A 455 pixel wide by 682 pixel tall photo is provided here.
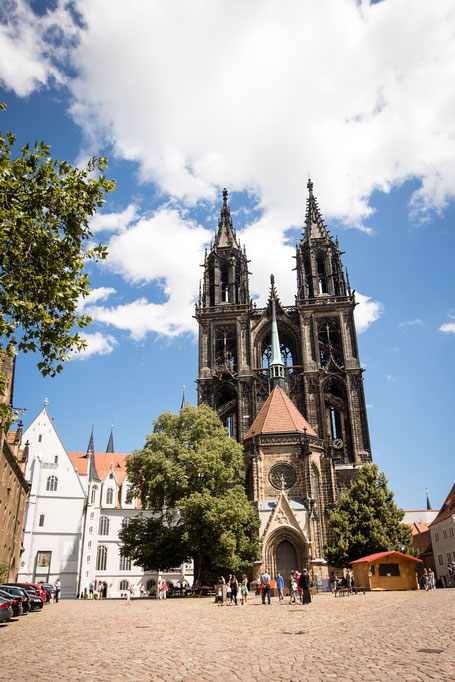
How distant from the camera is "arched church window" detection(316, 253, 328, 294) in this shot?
61.5 metres

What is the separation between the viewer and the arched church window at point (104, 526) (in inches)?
2058

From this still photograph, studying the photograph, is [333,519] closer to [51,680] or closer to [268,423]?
[268,423]

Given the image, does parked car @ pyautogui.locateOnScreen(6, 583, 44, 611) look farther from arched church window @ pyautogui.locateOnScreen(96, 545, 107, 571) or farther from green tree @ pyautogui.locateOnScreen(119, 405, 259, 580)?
arched church window @ pyautogui.locateOnScreen(96, 545, 107, 571)

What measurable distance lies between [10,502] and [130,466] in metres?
7.61

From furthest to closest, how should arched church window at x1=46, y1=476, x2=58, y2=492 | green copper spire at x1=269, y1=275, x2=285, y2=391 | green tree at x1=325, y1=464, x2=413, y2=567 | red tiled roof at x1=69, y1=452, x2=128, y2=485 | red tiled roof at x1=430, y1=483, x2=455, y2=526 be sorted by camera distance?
red tiled roof at x1=69, y1=452, x2=128, y2=485 < green copper spire at x1=269, y1=275, x2=285, y2=391 < red tiled roof at x1=430, y1=483, x2=455, y2=526 < arched church window at x1=46, y1=476, x2=58, y2=492 < green tree at x1=325, y1=464, x2=413, y2=567

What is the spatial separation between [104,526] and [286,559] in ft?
73.5

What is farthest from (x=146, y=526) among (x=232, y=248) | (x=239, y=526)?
(x=232, y=248)

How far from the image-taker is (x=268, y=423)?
1724 inches

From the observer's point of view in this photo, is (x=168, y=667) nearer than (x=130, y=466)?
Yes

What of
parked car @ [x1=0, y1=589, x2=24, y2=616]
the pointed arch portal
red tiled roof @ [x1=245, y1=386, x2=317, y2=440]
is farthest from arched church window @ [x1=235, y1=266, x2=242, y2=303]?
parked car @ [x1=0, y1=589, x2=24, y2=616]

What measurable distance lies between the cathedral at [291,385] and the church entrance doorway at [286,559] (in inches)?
2.6

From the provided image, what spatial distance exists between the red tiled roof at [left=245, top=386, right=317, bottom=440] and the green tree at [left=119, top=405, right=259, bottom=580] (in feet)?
25.5

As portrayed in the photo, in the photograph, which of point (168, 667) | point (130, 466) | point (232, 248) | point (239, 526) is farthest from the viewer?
point (232, 248)

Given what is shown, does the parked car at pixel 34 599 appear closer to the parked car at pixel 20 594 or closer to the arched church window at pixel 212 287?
the parked car at pixel 20 594
